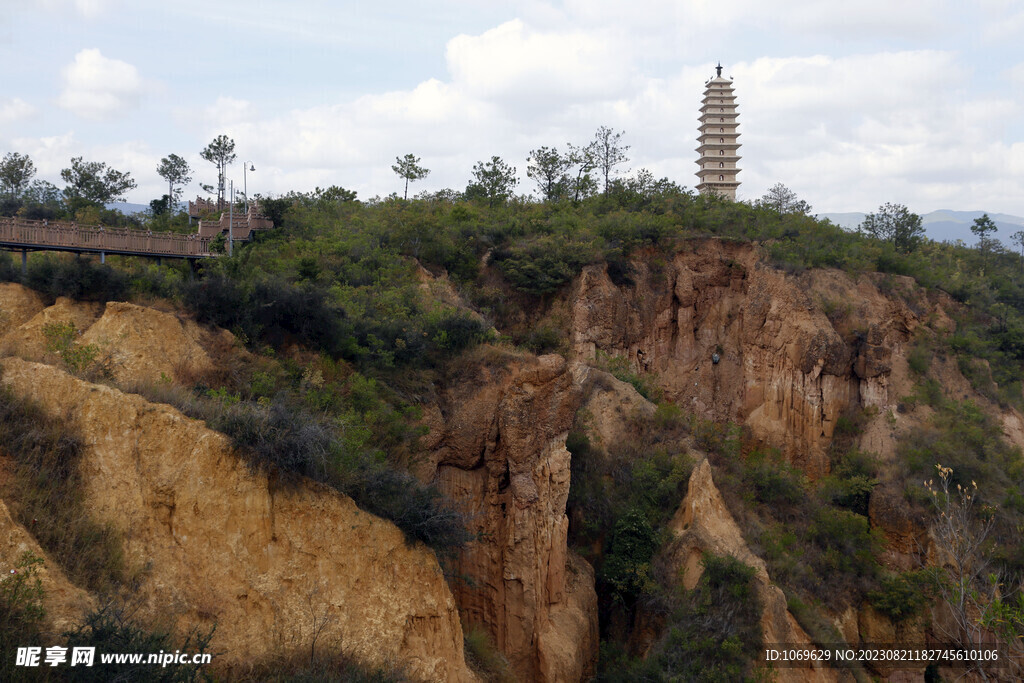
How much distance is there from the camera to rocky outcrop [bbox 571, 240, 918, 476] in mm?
26766

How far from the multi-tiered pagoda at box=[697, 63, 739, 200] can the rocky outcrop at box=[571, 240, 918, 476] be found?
19417mm

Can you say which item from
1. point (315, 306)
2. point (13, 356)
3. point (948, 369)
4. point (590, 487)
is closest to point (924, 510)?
point (948, 369)

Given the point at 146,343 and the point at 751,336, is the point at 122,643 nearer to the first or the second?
the point at 146,343

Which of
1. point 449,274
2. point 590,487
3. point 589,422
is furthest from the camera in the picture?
point 449,274

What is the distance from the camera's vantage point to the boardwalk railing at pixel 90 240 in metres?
13.3

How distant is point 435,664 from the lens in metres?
10.5

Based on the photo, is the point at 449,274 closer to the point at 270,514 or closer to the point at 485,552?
the point at 485,552

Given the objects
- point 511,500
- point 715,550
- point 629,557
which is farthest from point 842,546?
point 511,500

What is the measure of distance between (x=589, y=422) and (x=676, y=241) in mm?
11510

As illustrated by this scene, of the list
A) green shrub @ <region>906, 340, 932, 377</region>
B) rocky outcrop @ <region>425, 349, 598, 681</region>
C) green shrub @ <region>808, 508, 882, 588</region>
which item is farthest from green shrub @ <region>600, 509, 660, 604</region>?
green shrub @ <region>906, 340, 932, 377</region>

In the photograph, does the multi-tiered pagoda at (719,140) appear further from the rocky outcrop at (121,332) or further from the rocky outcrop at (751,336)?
the rocky outcrop at (121,332)

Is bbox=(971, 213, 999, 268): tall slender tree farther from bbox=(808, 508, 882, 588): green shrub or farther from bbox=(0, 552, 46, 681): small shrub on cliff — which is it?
bbox=(0, 552, 46, 681): small shrub on cliff

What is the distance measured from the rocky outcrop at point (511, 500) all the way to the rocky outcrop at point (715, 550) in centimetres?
322

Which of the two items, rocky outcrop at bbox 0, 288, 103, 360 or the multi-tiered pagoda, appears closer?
rocky outcrop at bbox 0, 288, 103, 360
